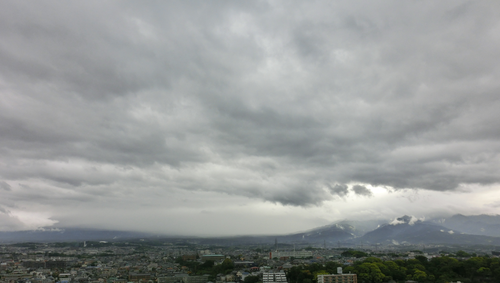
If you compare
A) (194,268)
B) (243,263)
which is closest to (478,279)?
(243,263)

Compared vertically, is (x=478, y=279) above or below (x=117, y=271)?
above

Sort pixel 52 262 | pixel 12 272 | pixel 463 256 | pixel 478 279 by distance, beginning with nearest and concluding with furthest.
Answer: pixel 478 279, pixel 12 272, pixel 463 256, pixel 52 262

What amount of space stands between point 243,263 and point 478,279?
37319 millimetres

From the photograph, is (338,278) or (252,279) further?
(252,279)

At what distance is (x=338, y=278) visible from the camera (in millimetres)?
36500

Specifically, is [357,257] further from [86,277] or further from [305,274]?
[86,277]

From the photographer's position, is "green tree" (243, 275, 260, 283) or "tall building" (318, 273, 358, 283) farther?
"green tree" (243, 275, 260, 283)

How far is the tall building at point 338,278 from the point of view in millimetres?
36281

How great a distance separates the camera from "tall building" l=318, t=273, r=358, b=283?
36281 mm

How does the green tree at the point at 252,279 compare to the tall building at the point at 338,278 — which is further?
the green tree at the point at 252,279

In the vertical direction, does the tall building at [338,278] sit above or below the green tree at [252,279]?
above

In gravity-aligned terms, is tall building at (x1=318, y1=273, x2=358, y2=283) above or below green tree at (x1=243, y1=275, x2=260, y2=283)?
above

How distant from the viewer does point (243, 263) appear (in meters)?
60.6

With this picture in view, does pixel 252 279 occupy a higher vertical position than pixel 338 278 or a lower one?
lower
